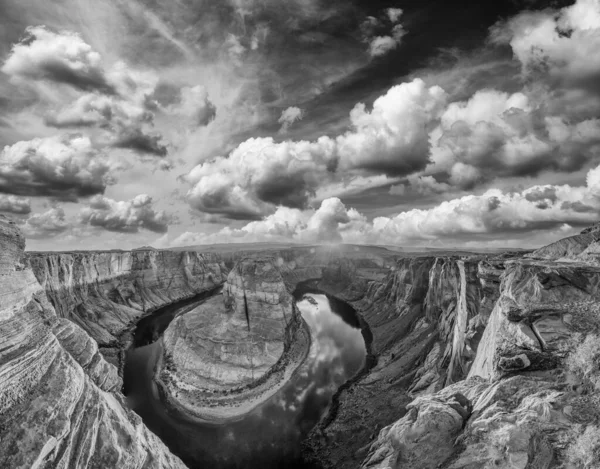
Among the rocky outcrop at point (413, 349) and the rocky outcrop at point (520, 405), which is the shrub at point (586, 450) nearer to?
the rocky outcrop at point (520, 405)

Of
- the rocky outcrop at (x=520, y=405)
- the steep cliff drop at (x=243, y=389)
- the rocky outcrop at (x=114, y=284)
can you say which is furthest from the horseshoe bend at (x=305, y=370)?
the rocky outcrop at (x=114, y=284)

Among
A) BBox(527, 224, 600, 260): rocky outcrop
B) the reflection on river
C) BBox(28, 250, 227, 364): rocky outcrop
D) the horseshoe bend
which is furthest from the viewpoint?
BBox(28, 250, 227, 364): rocky outcrop

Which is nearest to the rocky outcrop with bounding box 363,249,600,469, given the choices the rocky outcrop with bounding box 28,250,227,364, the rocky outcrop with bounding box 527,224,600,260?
the rocky outcrop with bounding box 527,224,600,260

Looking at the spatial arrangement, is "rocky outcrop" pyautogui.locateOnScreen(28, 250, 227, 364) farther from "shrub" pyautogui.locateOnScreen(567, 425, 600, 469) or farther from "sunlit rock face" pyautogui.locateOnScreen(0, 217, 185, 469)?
"shrub" pyautogui.locateOnScreen(567, 425, 600, 469)

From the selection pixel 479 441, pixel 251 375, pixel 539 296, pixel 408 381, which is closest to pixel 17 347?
pixel 479 441

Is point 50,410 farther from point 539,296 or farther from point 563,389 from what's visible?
point 539,296

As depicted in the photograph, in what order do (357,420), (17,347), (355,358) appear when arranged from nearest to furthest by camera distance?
(17,347), (357,420), (355,358)
